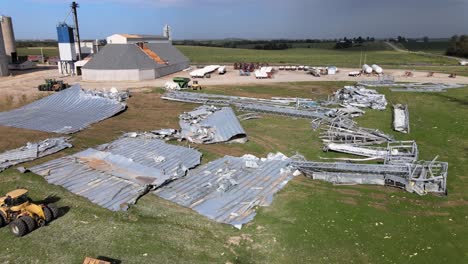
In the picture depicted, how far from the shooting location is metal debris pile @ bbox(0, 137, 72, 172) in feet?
73.1

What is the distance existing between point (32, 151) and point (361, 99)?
33.4 m

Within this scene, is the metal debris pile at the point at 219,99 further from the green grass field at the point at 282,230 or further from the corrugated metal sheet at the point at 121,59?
the green grass field at the point at 282,230

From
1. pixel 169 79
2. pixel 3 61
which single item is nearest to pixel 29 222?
pixel 169 79

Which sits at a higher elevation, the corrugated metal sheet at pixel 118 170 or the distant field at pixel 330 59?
the distant field at pixel 330 59

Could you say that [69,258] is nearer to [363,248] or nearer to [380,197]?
[363,248]

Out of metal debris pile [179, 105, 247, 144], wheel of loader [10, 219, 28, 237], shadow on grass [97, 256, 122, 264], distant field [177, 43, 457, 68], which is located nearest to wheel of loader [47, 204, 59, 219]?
wheel of loader [10, 219, 28, 237]

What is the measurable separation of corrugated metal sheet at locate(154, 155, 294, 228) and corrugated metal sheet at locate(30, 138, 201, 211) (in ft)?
4.01

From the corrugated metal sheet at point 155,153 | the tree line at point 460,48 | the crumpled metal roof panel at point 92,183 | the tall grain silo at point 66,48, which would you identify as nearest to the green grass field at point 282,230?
the crumpled metal roof panel at point 92,183

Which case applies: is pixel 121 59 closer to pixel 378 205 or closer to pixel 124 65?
pixel 124 65

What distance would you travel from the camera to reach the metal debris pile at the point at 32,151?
2227 cm

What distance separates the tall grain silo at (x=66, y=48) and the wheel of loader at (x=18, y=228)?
54480mm

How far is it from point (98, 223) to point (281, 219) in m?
8.29

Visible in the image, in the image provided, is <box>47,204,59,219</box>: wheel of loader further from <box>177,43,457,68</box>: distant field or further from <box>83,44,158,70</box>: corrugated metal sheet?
<box>177,43,457,68</box>: distant field

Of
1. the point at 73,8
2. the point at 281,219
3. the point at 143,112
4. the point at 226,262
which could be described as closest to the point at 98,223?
the point at 226,262
